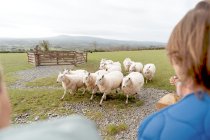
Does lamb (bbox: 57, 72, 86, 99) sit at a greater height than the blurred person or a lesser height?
lesser

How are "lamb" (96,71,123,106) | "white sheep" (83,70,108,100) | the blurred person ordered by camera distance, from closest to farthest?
the blurred person
"lamb" (96,71,123,106)
"white sheep" (83,70,108,100)

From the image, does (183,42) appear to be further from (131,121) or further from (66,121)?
(131,121)

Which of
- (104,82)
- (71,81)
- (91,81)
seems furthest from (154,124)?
(71,81)

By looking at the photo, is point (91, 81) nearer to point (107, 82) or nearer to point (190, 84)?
point (107, 82)

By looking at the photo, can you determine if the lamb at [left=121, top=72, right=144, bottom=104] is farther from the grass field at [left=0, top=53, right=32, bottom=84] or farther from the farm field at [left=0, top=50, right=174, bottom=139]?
the grass field at [left=0, top=53, right=32, bottom=84]

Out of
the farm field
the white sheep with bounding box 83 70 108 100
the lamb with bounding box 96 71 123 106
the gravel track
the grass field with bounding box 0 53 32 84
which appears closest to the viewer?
the gravel track

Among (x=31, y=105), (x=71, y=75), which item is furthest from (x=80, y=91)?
(x=31, y=105)

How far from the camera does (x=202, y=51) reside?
3.91 ft

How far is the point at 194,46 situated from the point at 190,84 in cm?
17

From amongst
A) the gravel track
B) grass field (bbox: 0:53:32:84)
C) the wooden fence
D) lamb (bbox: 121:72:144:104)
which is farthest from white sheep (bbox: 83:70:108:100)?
the wooden fence

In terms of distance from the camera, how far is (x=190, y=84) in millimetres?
1273

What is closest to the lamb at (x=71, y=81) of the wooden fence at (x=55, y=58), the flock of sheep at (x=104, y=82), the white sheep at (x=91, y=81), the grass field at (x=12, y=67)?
the flock of sheep at (x=104, y=82)

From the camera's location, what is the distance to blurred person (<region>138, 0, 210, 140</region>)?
1.19 m

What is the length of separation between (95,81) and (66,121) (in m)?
10.6
